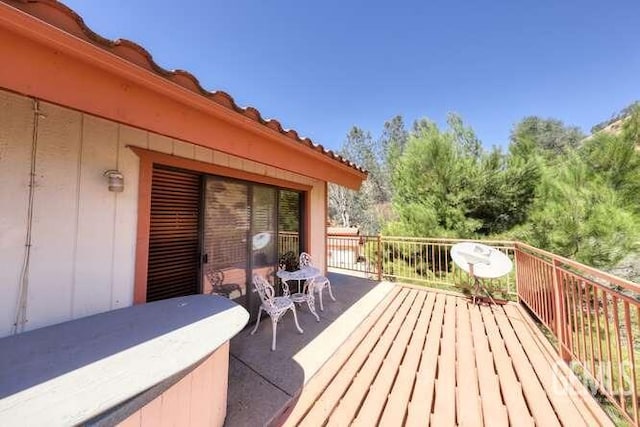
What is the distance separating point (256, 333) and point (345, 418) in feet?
5.32

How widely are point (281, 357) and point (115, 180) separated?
2.19 m

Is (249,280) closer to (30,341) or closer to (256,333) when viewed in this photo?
(256,333)

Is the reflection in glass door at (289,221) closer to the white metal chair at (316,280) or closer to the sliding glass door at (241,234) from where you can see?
the sliding glass door at (241,234)

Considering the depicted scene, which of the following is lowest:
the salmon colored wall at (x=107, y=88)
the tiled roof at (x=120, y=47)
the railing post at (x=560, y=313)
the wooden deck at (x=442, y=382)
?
the wooden deck at (x=442, y=382)

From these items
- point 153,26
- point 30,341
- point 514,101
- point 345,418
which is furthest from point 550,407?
point 514,101

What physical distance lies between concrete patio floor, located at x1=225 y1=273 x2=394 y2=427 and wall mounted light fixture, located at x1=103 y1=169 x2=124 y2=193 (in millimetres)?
1864

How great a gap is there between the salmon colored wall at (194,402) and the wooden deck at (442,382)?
20.9 inches

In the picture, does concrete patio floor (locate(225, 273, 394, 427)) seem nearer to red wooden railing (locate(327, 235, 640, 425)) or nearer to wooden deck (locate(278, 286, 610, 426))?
wooden deck (locate(278, 286, 610, 426))

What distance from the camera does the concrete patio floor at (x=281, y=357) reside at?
185 cm

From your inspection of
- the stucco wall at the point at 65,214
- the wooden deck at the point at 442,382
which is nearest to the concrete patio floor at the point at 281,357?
the wooden deck at the point at 442,382

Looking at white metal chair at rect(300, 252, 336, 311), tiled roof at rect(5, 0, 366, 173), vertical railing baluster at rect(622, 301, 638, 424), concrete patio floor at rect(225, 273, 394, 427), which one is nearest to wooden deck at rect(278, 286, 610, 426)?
concrete patio floor at rect(225, 273, 394, 427)

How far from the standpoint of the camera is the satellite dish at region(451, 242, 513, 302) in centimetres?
370

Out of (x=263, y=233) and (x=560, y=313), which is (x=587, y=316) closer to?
(x=560, y=313)

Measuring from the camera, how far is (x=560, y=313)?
2.55 meters
